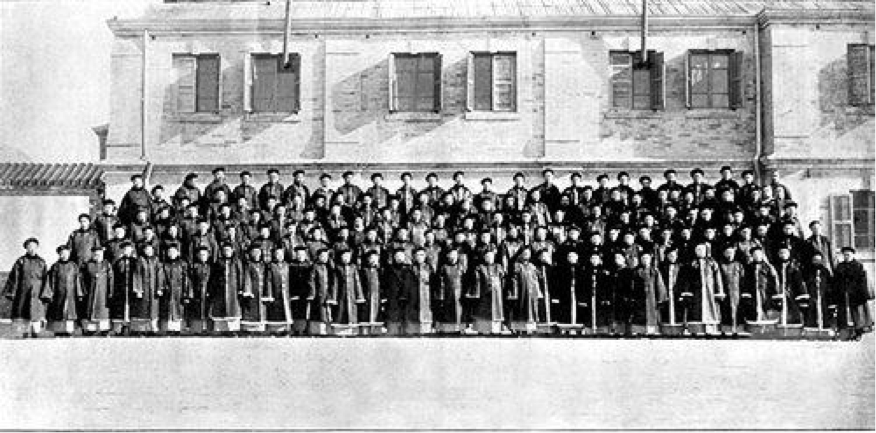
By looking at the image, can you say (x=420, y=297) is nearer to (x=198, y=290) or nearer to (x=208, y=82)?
(x=198, y=290)

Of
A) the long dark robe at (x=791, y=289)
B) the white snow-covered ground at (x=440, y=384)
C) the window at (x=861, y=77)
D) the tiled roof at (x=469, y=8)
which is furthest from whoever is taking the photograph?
the tiled roof at (x=469, y=8)

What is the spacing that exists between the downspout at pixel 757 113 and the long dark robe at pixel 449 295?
587 cm

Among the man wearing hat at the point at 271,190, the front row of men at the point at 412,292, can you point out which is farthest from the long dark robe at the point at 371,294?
the man wearing hat at the point at 271,190

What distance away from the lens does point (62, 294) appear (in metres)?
13.2

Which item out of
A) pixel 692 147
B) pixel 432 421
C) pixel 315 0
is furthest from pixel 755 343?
pixel 315 0

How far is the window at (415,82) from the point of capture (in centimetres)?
1806

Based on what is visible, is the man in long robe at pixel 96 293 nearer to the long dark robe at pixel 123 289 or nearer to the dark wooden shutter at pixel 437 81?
the long dark robe at pixel 123 289

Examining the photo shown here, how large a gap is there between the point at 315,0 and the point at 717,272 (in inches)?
336

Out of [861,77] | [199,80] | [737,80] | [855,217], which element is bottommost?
[855,217]

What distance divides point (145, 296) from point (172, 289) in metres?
0.30

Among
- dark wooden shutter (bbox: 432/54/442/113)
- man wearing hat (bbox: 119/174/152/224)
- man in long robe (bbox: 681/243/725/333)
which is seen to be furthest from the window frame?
man in long robe (bbox: 681/243/725/333)

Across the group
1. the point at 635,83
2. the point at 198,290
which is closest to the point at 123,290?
the point at 198,290

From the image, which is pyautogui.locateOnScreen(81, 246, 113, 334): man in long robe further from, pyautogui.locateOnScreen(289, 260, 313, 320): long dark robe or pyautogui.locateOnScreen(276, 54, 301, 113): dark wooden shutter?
pyautogui.locateOnScreen(276, 54, 301, 113): dark wooden shutter

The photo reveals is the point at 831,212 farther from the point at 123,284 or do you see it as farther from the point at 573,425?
the point at 123,284
